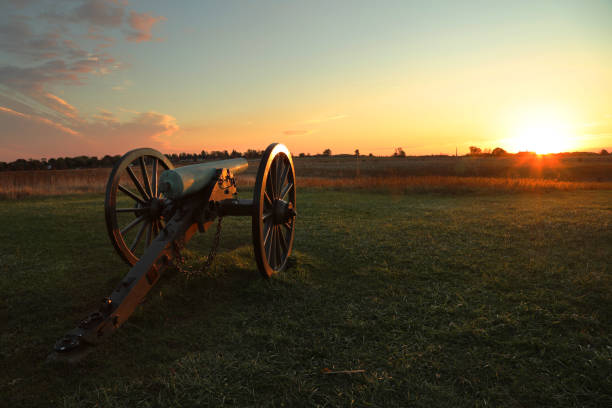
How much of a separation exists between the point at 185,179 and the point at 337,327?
7.42 feet

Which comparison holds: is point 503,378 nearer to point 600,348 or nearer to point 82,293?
point 600,348

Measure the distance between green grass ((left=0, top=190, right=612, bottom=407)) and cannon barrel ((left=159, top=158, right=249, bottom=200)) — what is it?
1.24 m

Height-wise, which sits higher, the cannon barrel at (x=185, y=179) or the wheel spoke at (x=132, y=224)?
the cannon barrel at (x=185, y=179)

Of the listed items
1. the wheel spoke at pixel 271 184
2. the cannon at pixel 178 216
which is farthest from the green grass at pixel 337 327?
the wheel spoke at pixel 271 184

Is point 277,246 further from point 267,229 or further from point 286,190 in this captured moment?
point 286,190

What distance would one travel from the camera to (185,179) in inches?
152

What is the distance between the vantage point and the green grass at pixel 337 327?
2.53m

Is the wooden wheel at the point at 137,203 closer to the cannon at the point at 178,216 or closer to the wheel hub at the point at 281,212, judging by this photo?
the cannon at the point at 178,216

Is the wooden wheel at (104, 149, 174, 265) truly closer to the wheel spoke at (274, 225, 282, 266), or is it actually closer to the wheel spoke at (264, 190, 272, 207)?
the wheel spoke at (264, 190, 272, 207)

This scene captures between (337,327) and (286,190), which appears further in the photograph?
(286,190)

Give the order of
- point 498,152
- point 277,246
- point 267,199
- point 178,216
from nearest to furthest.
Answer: point 178,216, point 267,199, point 277,246, point 498,152

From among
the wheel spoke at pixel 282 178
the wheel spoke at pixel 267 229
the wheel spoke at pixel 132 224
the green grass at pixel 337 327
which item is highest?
the wheel spoke at pixel 282 178

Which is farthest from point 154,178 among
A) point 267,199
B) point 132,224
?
point 267,199

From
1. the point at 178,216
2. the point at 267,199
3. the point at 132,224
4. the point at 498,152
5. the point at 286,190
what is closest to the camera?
the point at 178,216
